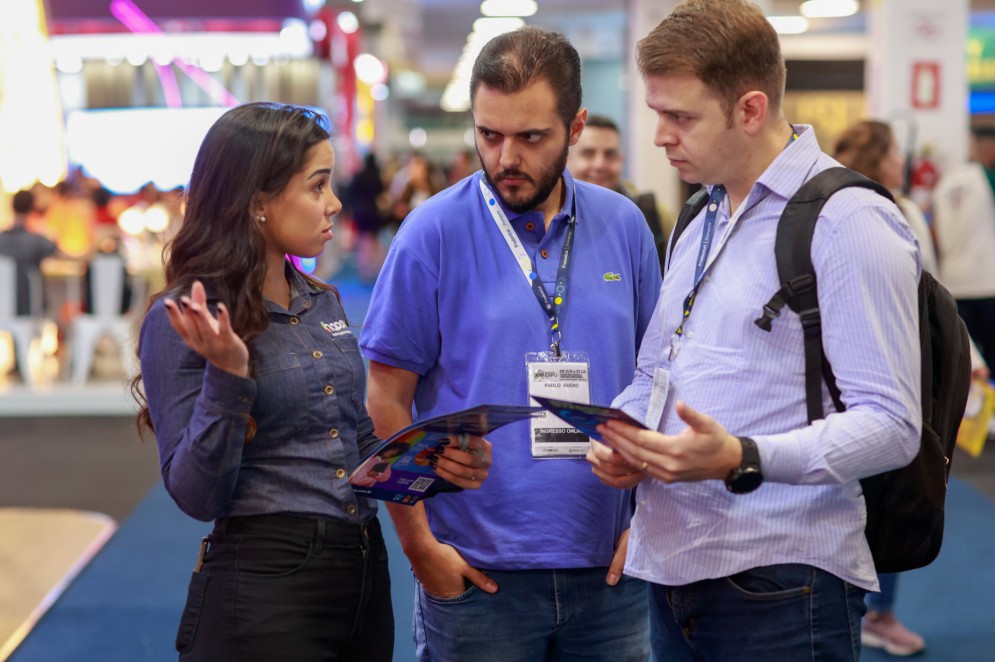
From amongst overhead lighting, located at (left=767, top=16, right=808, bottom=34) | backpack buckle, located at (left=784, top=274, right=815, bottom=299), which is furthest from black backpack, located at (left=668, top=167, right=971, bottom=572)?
overhead lighting, located at (left=767, top=16, right=808, bottom=34)

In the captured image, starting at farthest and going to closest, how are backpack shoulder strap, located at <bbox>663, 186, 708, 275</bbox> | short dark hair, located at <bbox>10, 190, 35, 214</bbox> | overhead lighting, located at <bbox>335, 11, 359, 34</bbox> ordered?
overhead lighting, located at <bbox>335, 11, 359, 34</bbox> < short dark hair, located at <bbox>10, 190, 35, 214</bbox> < backpack shoulder strap, located at <bbox>663, 186, 708, 275</bbox>

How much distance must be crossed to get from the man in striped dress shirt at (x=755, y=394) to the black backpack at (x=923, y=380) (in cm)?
3

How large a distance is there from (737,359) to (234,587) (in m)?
0.90

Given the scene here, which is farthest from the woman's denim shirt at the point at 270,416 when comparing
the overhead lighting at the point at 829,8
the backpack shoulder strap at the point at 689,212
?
the overhead lighting at the point at 829,8

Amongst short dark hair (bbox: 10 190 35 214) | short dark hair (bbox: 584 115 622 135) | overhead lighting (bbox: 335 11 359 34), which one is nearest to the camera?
short dark hair (bbox: 584 115 622 135)

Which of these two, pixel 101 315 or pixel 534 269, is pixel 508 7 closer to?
pixel 101 315

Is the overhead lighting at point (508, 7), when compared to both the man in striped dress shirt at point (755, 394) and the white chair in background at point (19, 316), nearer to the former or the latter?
the white chair in background at point (19, 316)

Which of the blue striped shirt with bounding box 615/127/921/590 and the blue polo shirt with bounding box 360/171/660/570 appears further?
the blue polo shirt with bounding box 360/171/660/570

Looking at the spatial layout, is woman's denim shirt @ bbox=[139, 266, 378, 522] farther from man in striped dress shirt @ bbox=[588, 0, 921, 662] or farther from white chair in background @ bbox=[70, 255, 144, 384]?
white chair in background @ bbox=[70, 255, 144, 384]

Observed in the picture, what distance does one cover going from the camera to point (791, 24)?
17.6m

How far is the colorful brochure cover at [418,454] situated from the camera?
5.33 feet

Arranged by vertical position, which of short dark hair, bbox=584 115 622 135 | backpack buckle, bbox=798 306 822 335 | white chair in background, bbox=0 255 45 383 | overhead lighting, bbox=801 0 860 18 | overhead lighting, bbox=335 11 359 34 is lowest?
white chair in background, bbox=0 255 45 383

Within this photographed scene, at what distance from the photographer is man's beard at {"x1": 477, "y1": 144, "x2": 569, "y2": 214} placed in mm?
1989

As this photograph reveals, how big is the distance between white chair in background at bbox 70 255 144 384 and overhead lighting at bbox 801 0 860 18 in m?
10.5
